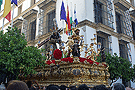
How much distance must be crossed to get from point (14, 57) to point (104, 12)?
14.0 metres

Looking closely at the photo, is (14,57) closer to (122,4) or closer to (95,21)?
(95,21)

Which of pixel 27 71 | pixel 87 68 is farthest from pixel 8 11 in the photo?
pixel 87 68

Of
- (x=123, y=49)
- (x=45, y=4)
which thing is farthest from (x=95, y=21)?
(x=45, y=4)

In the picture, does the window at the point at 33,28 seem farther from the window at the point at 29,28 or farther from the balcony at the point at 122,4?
the balcony at the point at 122,4

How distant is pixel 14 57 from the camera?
8688mm

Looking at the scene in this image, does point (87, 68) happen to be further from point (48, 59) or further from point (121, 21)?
point (121, 21)

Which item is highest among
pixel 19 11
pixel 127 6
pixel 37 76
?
pixel 19 11

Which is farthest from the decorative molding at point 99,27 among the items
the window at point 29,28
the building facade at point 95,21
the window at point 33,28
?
the window at point 29,28

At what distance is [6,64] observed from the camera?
8.37 meters

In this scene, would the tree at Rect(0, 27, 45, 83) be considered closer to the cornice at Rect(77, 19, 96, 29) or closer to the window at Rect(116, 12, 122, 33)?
the cornice at Rect(77, 19, 96, 29)

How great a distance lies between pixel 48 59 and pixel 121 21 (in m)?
14.4

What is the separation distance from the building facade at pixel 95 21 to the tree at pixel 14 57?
273 inches

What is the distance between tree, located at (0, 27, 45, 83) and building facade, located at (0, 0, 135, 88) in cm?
693

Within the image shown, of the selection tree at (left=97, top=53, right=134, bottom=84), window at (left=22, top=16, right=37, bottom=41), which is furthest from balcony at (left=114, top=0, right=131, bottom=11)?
window at (left=22, top=16, right=37, bottom=41)
